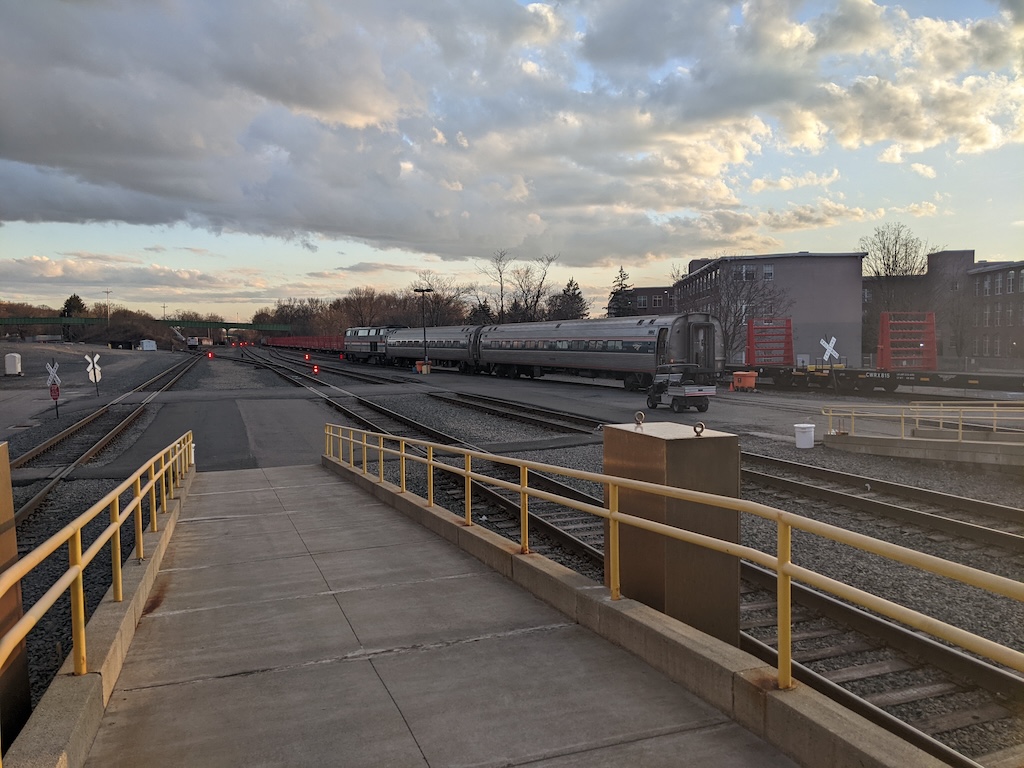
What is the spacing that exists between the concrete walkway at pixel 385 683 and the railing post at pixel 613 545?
34cm

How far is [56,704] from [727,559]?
3.81 metres

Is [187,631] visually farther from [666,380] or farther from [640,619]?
[666,380]

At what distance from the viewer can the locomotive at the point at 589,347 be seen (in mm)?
34812

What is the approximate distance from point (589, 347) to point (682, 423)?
98.5ft

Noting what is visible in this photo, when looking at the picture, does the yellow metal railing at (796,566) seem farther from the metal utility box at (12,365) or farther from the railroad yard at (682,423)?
the metal utility box at (12,365)

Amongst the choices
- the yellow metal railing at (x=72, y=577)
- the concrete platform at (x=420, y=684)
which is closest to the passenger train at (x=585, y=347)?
the concrete platform at (x=420, y=684)

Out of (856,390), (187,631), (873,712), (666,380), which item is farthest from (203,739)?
(856,390)

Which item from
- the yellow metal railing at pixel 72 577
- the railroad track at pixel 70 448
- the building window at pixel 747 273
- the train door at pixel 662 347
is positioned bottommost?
the railroad track at pixel 70 448

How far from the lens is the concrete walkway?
3.50 m

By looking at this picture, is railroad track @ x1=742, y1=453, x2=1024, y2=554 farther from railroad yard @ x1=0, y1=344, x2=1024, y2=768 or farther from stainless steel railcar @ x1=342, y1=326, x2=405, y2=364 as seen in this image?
stainless steel railcar @ x1=342, y1=326, x2=405, y2=364

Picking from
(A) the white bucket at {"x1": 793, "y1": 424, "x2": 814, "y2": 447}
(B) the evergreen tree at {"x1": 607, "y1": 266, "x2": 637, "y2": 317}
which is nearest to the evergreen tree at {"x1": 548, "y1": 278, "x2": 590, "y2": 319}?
(B) the evergreen tree at {"x1": 607, "y1": 266, "x2": 637, "y2": 317}

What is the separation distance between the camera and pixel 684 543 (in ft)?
15.7

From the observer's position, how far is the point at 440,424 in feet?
80.0

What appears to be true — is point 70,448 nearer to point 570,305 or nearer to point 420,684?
point 420,684
